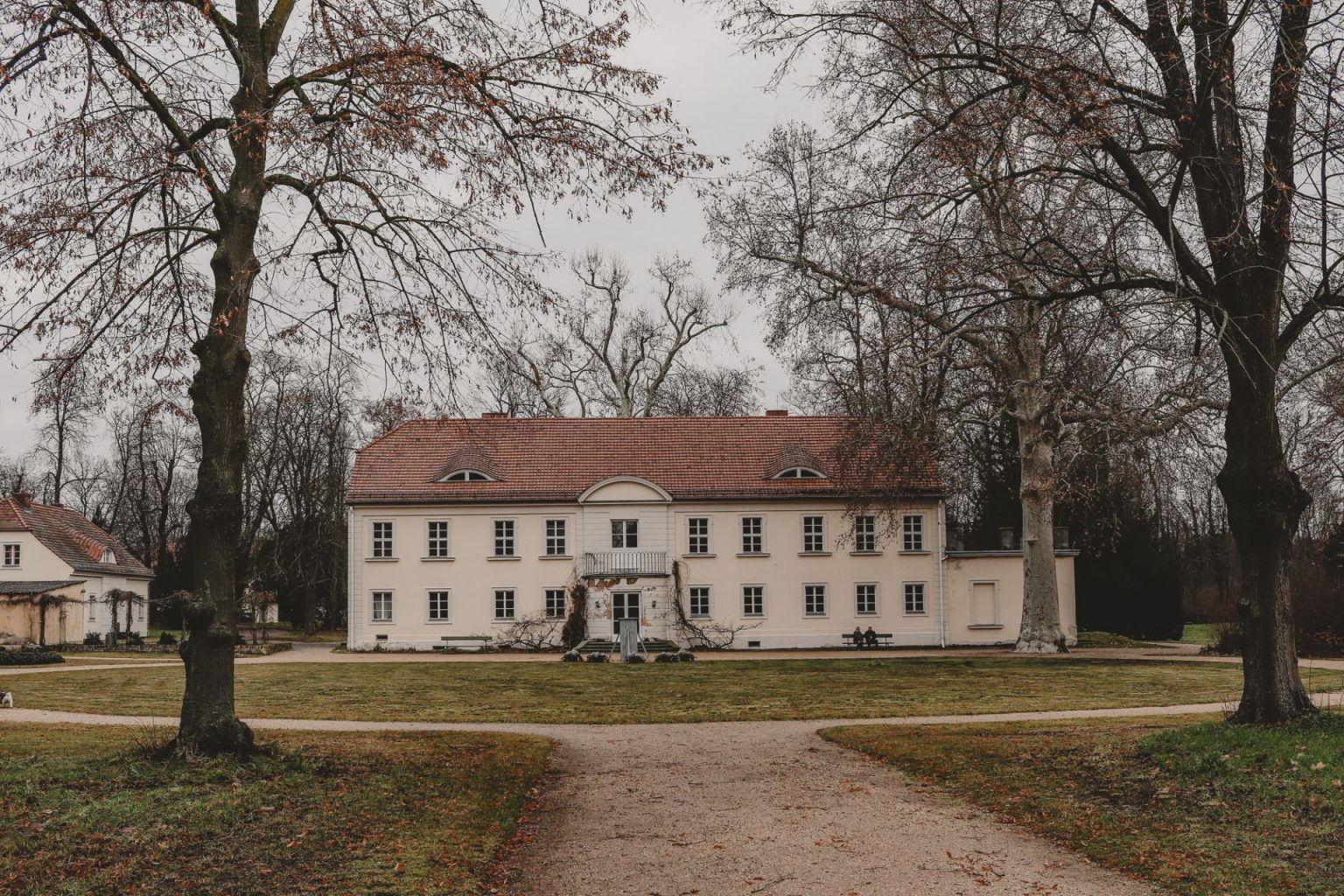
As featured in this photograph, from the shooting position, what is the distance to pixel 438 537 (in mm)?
39531

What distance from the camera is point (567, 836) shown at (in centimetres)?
840

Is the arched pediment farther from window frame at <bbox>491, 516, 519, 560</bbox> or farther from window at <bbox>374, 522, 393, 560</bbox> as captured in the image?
window at <bbox>374, 522, 393, 560</bbox>

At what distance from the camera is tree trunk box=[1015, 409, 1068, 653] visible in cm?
3133

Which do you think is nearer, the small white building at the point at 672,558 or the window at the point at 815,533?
the small white building at the point at 672,558

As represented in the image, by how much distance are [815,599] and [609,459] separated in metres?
8.71

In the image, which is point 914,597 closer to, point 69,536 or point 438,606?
point 438,606

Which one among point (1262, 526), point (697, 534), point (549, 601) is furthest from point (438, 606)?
point (1262, 526)

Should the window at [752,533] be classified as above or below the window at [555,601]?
above

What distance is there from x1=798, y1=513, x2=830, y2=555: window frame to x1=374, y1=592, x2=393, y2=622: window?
14.2m

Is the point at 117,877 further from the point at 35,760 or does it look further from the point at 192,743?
the point at 35,760

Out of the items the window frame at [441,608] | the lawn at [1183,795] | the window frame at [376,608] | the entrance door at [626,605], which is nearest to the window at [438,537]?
the window frame at [441,608]

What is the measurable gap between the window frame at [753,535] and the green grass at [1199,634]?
14.8 meters

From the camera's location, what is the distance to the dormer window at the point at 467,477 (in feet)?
130

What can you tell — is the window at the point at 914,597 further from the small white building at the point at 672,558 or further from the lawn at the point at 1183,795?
the lawn at the point at 1183,795
